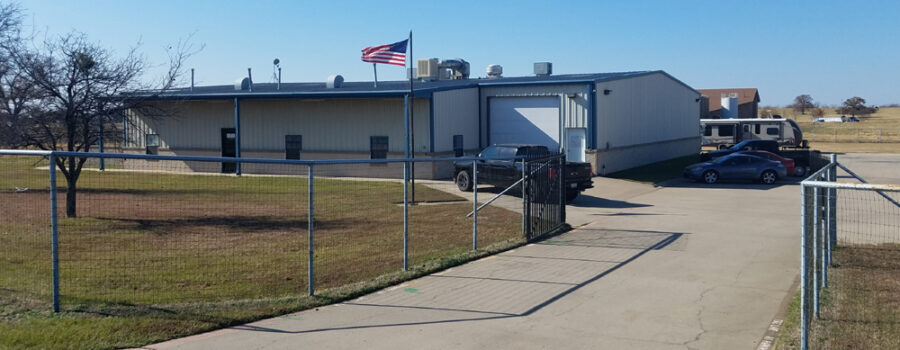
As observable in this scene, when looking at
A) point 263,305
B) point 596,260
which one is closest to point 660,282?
point 596,260

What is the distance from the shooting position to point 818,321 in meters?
8.45

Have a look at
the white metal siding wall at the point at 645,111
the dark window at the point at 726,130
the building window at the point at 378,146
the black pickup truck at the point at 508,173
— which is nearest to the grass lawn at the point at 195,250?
the black pickup truck at the point at 508,173

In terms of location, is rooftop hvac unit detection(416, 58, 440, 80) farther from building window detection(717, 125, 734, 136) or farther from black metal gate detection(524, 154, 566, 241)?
black metal gate detection(524, 154, 566, 241)

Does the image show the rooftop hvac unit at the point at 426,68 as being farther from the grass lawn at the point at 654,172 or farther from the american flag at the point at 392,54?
the american flag at the point at 392,54

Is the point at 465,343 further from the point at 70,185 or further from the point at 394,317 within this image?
the point at 70,185

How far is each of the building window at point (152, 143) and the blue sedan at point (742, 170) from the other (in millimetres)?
24553

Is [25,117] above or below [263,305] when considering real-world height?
above

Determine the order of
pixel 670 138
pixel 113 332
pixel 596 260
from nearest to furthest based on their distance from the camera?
pixel 113 332 → pixel 596 260 → pixel 670 138

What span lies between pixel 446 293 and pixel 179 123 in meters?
29.5

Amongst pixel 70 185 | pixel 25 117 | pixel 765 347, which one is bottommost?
pixel 765 347

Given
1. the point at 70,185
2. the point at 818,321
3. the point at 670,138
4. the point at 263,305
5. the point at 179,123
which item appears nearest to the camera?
the point at 818,321

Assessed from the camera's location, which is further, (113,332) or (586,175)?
(586,175)

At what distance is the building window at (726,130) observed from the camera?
53.4 m

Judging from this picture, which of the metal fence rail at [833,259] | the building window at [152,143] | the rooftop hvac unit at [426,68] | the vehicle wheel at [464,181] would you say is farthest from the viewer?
the rooftop hvac unit at [426,68]
